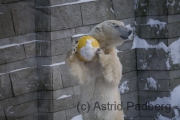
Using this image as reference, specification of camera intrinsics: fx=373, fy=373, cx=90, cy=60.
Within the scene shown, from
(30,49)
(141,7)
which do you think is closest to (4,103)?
(30,49)

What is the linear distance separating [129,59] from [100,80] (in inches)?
86.3

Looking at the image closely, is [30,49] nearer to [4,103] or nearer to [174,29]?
[4,103]

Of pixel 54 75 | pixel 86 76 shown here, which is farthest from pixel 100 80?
pixel 54 75

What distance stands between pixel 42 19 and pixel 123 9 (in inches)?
54.7

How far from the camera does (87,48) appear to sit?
358 cm

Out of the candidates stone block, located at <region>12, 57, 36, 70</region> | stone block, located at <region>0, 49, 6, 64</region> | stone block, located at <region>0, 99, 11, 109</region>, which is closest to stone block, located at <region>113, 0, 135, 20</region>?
stone block, located at <region>12, 57, 36, 70</region>

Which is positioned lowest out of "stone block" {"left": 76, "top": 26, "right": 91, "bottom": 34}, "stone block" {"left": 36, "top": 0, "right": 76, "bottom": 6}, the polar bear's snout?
"stone block" {"left": 76, "top": 26, "right": 91, "bottom": 34}

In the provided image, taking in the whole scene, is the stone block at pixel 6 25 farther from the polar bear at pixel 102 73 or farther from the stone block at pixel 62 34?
the polar bear at pixel 102 73

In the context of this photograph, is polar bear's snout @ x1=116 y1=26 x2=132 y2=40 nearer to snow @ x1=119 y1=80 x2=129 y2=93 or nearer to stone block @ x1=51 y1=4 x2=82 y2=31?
stone block @ x1=51 y1=4 x2=82 y2=31

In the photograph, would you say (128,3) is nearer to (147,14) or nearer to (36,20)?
(147,14)

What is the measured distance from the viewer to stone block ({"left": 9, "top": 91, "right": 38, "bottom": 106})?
202 inches

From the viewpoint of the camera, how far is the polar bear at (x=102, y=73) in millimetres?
3729

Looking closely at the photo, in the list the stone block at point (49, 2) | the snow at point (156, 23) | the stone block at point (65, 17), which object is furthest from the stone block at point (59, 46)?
the snow at point (156, 23)

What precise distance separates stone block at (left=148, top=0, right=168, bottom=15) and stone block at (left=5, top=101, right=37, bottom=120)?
2321 millimetres
